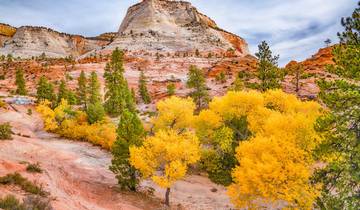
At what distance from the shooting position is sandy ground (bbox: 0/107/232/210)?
2812cm

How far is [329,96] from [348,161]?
3393mm

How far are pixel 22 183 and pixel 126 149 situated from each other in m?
11.2

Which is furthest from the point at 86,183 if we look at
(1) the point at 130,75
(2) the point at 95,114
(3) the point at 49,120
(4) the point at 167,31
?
(4) the point at 167,31

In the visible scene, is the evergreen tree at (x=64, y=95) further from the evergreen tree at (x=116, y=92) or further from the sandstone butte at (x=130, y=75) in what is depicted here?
the sandstone butte at (x=130, y=75)

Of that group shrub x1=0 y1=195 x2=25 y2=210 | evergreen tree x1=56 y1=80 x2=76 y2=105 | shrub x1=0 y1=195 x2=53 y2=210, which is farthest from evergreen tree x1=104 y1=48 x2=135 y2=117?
shrub x1=0 y1=195 x2=25 y2=210

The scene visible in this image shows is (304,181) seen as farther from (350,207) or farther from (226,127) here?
(226,127)

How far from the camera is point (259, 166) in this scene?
1061 inches

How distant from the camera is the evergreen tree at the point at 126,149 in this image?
33.9m

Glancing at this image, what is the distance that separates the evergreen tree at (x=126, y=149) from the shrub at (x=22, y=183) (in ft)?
31.4

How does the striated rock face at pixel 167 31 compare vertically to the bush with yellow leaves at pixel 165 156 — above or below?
above

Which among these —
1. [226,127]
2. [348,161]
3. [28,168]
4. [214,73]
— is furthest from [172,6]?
[348,161]

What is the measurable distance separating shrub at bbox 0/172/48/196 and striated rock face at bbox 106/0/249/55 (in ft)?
410

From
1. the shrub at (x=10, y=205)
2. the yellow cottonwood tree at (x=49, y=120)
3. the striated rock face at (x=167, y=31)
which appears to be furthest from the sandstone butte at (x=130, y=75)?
the shrub at (x=10, y=205)

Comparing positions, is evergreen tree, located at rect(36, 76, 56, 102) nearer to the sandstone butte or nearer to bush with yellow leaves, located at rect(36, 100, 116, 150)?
the sandstone butte
